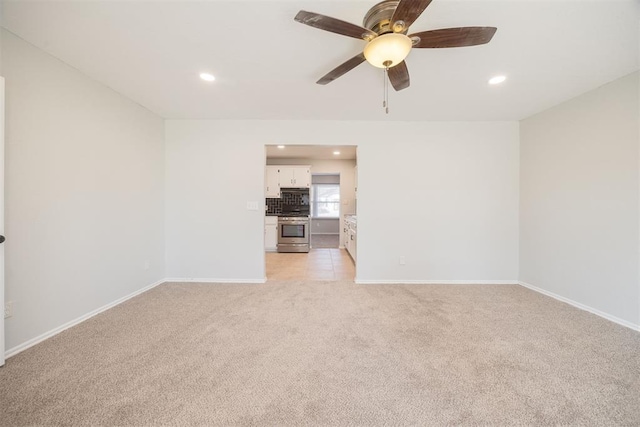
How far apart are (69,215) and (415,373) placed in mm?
3132

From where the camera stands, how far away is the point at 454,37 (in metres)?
1.36

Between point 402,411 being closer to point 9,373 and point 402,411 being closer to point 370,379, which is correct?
point 370,379

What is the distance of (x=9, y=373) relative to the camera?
1511 millimetres

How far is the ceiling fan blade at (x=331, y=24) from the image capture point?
1.21 meters

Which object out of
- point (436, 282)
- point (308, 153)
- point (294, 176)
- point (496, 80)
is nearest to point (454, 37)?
point (496, 80)

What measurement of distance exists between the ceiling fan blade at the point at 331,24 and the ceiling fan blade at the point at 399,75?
36 centimetres

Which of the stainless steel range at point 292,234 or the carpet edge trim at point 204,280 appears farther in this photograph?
the stainless steel range at point 292,234

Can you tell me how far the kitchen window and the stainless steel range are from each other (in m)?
3.37

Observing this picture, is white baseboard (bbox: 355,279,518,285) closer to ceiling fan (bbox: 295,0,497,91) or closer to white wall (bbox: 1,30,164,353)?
ceiling fan (bbox: 295,0,497,91)

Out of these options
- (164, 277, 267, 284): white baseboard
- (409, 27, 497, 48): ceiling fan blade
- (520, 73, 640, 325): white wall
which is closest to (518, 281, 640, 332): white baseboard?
(520, 73, 640, 325): white wall

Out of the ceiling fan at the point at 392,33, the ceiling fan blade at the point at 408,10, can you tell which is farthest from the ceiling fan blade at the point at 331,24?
the ceiling fan blade at the point at 408,10

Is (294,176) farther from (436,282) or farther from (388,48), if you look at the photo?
(388,48)

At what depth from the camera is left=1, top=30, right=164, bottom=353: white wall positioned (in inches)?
68.3

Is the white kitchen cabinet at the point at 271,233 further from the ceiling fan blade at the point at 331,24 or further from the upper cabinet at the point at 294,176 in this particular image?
the ceiling fan blade at the point at 331,24
